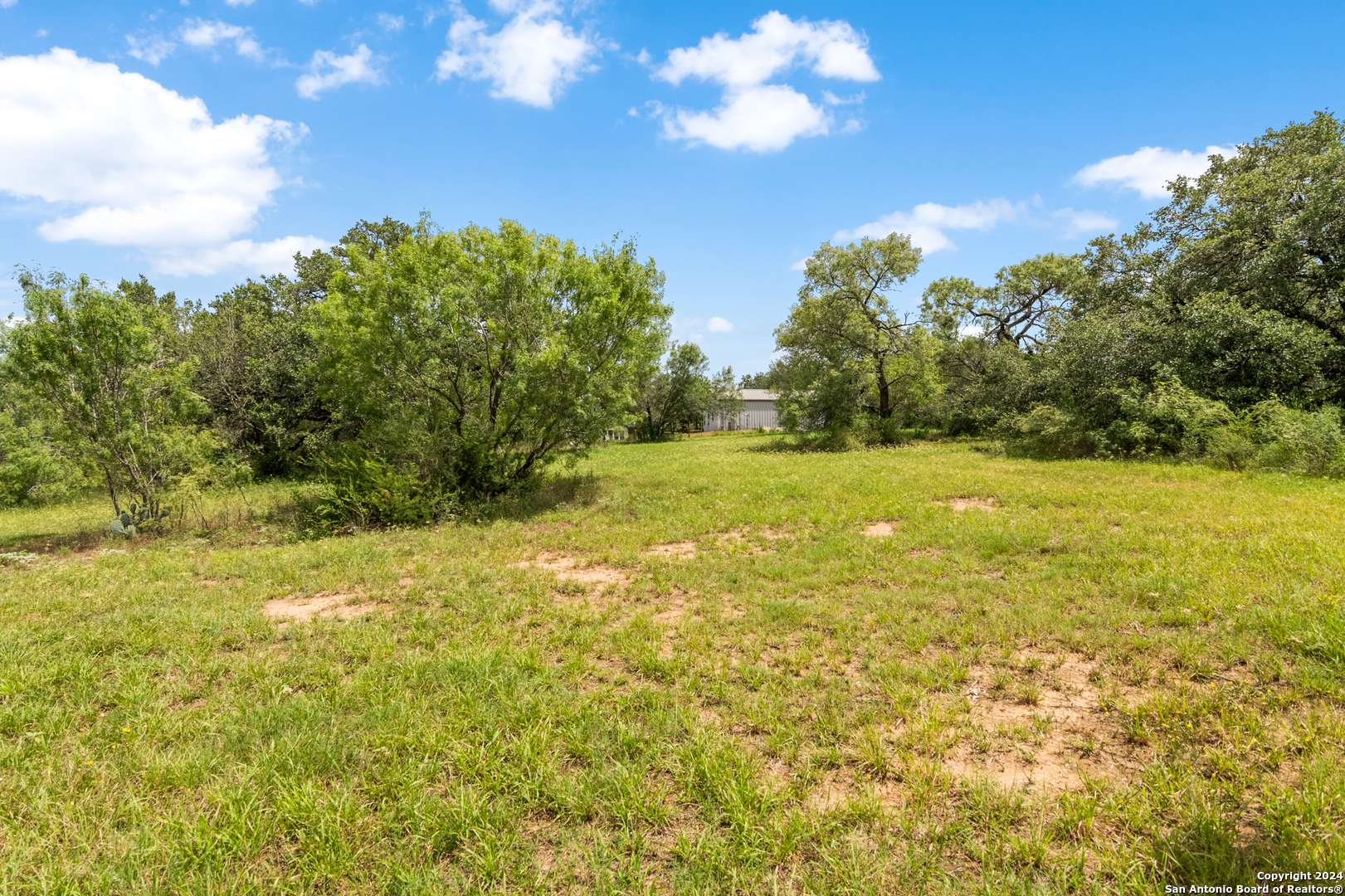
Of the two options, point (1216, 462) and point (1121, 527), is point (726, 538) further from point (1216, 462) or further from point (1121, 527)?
point (1216, 462)

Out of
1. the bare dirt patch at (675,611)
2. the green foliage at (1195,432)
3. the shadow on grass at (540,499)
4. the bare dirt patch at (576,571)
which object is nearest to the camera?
the bare dirt patch at (675,611)

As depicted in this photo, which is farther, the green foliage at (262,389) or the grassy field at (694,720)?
the green foliage at (262,389)

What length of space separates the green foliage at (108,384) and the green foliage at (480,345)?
10.1 feet

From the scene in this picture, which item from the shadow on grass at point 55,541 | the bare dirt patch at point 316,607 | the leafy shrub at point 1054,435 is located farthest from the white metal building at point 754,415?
the bare dirt patch at point 316,607

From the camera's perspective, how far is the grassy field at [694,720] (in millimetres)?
2691

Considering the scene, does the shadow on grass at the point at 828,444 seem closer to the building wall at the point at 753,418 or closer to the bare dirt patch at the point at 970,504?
the bare dirt patch at the point at 970,504

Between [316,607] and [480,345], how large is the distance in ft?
23.6

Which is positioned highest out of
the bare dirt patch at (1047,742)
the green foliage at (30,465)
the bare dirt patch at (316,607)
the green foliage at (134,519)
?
the green foliage at (30,465)

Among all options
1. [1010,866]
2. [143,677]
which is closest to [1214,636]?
[1010,866]

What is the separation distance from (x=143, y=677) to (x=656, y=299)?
12141 millimetres

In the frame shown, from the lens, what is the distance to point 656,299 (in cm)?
1424

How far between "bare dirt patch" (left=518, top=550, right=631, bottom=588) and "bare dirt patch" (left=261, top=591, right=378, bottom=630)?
217cm

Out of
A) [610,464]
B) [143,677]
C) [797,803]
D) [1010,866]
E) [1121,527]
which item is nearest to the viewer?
[1010,866]

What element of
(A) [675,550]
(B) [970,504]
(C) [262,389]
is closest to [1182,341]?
(B) [970,504]
